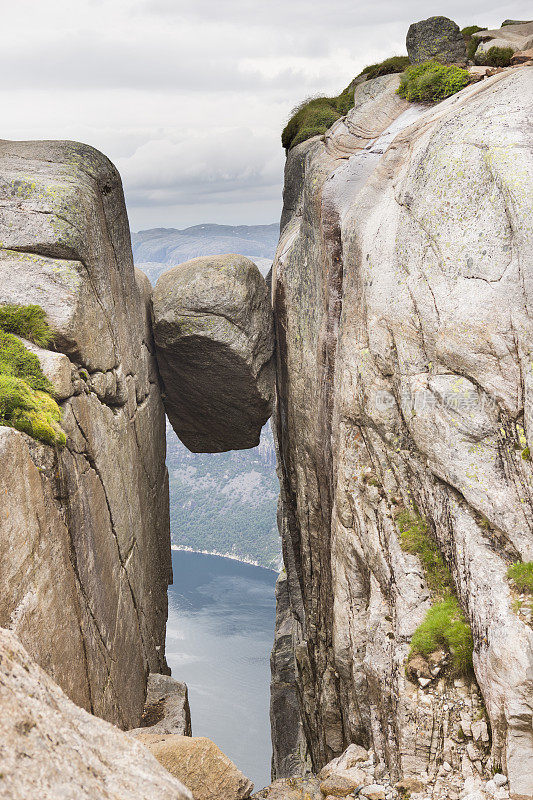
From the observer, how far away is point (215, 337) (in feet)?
67.9

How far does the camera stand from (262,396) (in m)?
22.8

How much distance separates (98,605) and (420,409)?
761 cm

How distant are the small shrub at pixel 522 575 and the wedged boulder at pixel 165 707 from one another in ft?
33.5

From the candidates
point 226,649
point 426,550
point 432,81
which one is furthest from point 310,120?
point 226,649

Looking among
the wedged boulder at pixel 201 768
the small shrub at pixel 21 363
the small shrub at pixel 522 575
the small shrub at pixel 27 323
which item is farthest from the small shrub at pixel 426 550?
the small shrub at pixel 27 323

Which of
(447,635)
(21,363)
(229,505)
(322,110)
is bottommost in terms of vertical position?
(229,505)

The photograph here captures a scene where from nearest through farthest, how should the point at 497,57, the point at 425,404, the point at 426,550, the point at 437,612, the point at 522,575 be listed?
the point at 522,575 → the point at 437,612 → the point at 426,550 → the point at 425,404 → the point at 497,57

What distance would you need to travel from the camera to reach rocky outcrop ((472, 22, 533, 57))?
17.2 metres

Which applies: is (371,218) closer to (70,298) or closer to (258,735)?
(70,298)

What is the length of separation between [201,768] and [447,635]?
14.4 ft

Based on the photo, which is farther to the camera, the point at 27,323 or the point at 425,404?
the point at 27,323

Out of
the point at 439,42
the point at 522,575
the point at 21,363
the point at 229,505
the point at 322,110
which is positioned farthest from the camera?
the point at 229,505

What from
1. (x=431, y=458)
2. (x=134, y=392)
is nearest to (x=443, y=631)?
(x=431, y=458)

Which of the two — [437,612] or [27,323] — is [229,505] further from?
[437,612]
